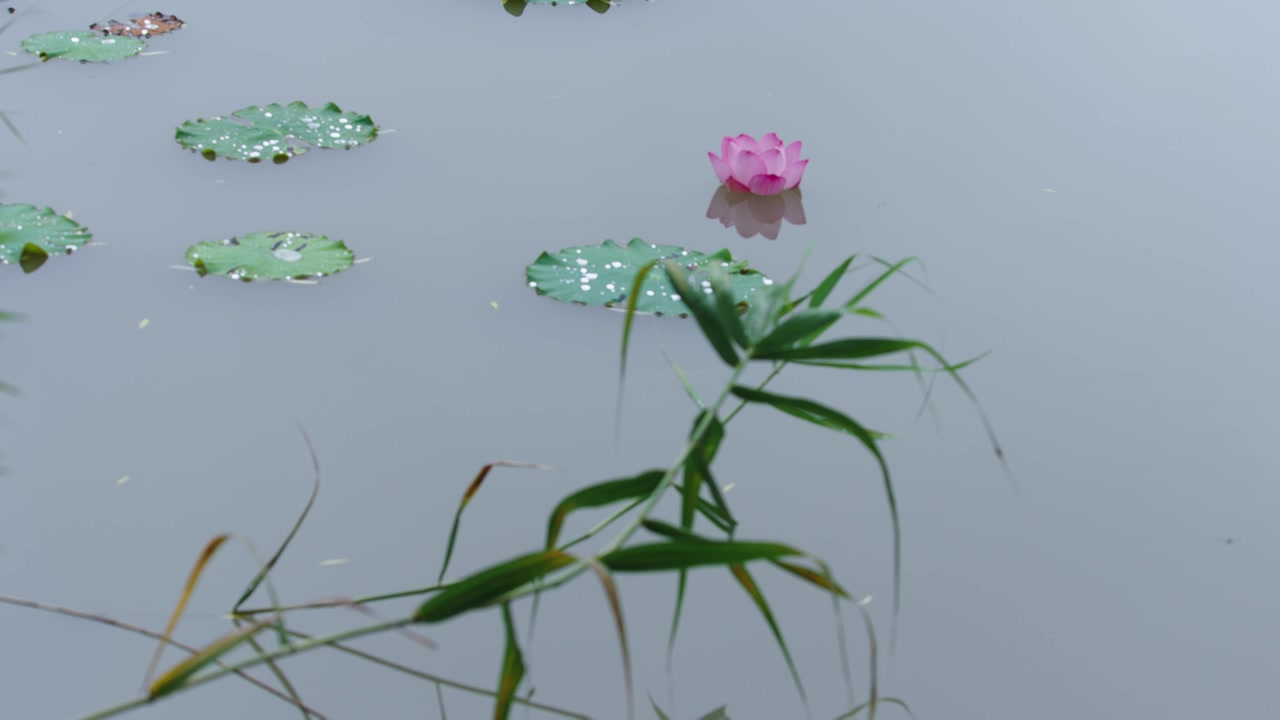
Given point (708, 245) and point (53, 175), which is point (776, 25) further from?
point (53, 175)

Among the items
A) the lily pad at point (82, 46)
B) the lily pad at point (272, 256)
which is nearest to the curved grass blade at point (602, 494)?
the lily pad at point (272, 256)

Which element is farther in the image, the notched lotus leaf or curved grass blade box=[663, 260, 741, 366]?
the notched lotus leaf

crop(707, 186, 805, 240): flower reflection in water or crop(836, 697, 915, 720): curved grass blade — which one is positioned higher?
crop(707, 186, 805, 240): flower reflection in water

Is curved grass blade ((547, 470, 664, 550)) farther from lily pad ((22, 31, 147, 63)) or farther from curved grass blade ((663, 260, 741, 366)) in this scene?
lily pad ((22, 31, 147, 63))

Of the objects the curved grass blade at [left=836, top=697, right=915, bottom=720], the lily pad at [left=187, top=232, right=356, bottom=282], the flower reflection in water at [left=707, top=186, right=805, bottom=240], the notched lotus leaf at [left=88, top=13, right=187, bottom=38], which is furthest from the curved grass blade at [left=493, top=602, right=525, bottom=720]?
the notched lotus leaf at [left=88, top=13, right=187, bottom=38]

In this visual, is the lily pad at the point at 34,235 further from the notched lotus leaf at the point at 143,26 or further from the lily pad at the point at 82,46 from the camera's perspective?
the notched lotus leaf at the point at 143,26

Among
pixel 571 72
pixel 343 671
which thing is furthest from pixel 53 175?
pixel 343 671

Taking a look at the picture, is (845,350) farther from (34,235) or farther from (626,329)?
(34,235)
